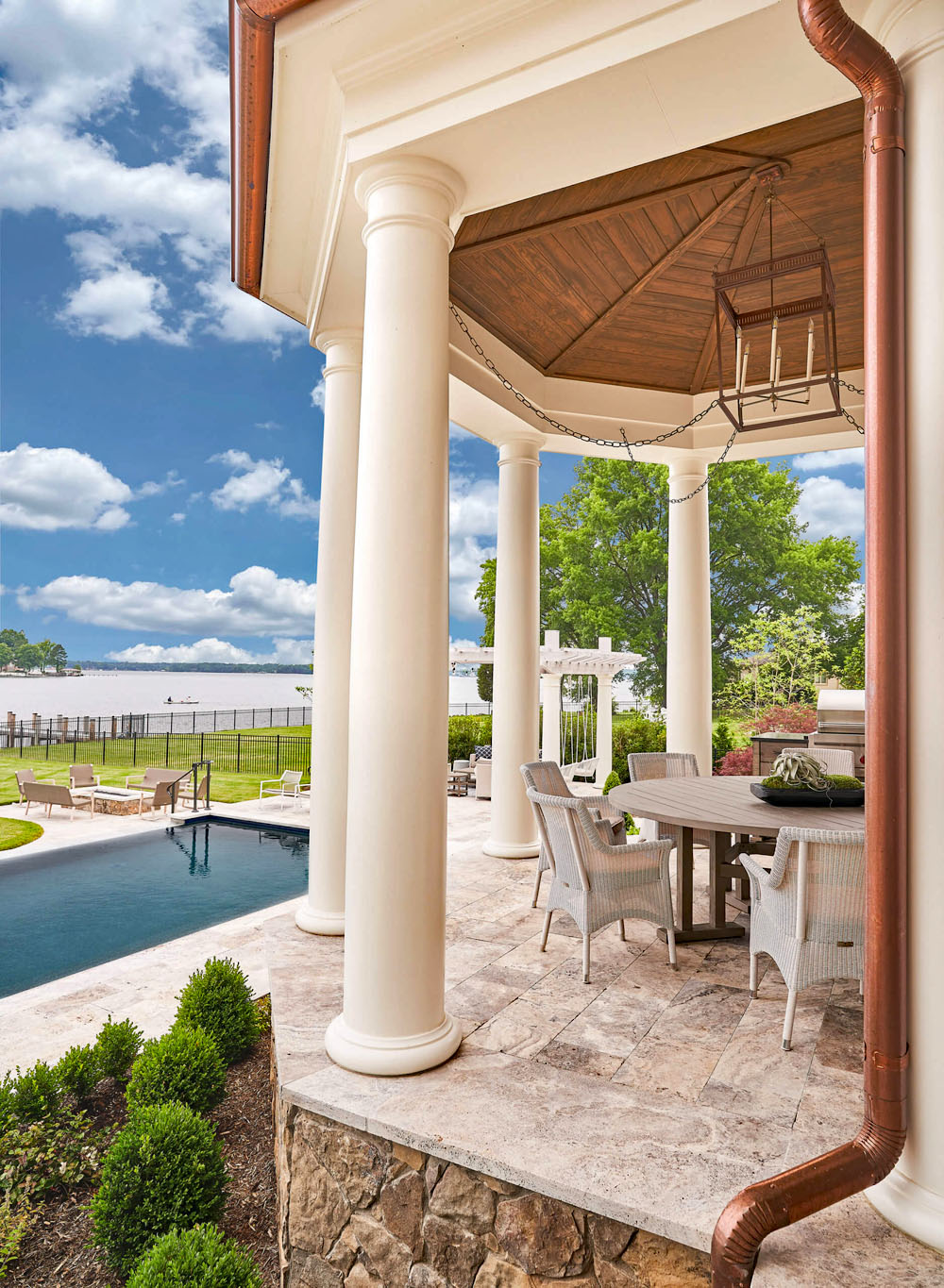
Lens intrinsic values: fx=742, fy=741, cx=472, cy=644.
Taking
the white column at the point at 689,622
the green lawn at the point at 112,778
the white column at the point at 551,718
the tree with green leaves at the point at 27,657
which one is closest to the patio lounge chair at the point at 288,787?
the green lawn at the point at 112,778

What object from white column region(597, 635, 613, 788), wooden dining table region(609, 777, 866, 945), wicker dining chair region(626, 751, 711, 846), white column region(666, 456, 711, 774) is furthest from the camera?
white column region(597, 635, 613, 788)

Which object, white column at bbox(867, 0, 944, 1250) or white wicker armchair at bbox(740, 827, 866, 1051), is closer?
white column at bbox(867, 0, 944, 1250)

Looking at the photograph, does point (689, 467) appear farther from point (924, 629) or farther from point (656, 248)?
point (924, 629)

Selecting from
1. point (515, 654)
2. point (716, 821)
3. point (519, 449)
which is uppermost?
point (519, 449)

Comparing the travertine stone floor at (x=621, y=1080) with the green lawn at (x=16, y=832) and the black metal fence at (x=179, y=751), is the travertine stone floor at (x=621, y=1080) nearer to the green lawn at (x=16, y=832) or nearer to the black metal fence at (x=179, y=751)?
the green lawn at (x=16, y=832)

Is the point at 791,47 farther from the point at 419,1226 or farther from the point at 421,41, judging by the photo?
the point at 419,1226

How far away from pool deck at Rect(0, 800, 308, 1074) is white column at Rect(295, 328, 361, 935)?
181 centimetres

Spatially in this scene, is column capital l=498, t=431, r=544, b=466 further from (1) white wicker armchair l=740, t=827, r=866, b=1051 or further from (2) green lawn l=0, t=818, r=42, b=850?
(2) green lawn l=0, t=818, r=42, b=850

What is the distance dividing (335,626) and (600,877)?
7.96ft

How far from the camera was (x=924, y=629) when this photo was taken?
7.42ft

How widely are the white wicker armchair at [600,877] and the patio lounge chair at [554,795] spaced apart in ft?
2.43

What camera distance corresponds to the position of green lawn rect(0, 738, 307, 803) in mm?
17108

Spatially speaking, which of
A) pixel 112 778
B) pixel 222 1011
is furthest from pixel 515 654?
pixel 112 778

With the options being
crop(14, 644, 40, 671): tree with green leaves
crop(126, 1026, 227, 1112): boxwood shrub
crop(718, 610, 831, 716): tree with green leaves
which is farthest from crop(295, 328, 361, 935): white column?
crop(14, 644, 40, 671): tree with green leaves
